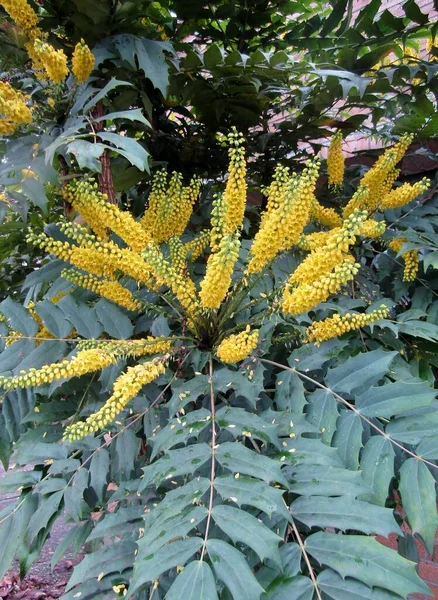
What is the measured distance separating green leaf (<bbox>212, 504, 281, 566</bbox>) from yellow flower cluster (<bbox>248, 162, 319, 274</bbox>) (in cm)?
50

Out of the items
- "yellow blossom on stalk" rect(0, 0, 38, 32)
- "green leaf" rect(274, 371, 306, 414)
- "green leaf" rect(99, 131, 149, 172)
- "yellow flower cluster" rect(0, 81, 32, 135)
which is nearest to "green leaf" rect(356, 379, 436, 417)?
"green leaf" rect(274, 371, 306, 414)

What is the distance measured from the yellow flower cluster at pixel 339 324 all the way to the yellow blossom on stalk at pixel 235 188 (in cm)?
29

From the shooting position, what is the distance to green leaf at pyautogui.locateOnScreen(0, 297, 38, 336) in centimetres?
118

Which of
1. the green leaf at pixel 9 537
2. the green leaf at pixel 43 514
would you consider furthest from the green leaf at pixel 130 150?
the green leaf at pixel 9 537

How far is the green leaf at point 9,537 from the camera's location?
3.29ft

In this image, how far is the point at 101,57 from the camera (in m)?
1.21

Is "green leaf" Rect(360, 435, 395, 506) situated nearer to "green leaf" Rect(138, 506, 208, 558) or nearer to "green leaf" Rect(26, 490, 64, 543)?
"green leaf" Rect(138, 506, 208, 558)

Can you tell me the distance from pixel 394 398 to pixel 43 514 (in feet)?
2.49

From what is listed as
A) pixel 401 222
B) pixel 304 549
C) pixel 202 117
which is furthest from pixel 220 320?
pixel 202 117

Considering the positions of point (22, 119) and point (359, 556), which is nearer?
point (359, 556)

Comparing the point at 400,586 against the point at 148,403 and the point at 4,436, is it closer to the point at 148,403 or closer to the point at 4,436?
the point at 148,403

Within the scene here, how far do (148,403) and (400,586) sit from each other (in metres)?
0.64

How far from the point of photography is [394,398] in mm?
1000

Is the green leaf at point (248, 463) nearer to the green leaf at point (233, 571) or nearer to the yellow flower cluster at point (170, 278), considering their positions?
the green leaf at point (233, 571)
